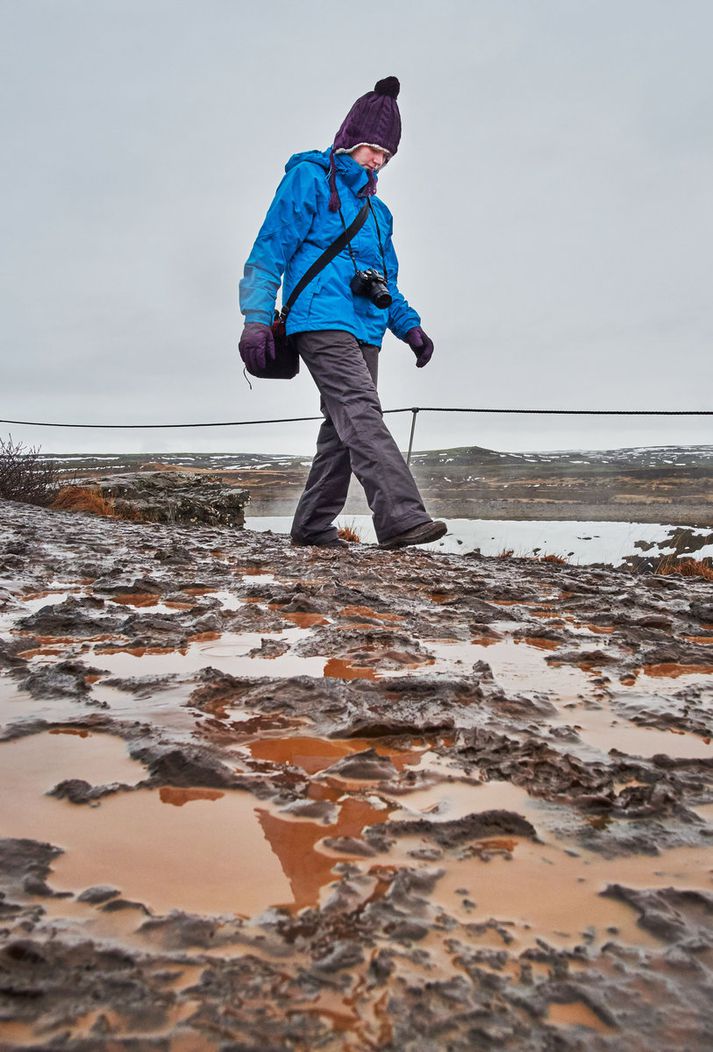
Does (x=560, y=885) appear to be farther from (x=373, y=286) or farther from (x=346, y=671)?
(x=373, y=286)

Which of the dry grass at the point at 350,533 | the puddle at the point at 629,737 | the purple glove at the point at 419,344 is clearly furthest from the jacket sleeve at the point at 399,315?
the puddle at the point at 629,737

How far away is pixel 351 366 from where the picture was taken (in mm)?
4094

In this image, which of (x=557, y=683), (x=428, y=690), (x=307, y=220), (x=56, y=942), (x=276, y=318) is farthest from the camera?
(x=276, y=318)

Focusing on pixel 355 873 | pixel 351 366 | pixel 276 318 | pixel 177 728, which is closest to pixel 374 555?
pixel 351 366

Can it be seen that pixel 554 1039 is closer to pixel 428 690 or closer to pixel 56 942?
pixel 56 942

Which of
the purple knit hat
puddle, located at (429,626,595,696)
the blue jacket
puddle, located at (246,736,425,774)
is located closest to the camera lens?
the blue jacket

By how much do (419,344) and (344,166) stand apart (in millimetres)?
1198

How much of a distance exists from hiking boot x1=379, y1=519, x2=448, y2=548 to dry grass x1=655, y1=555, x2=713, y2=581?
208 cm

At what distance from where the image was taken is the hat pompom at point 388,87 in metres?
4.08

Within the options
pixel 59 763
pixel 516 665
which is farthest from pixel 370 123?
pixel 59 763

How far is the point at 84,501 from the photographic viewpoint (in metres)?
8.60

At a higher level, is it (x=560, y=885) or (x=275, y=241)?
(x=275, y=241)

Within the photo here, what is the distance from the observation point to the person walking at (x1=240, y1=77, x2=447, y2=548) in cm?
390

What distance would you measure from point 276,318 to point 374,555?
5.10 feet
